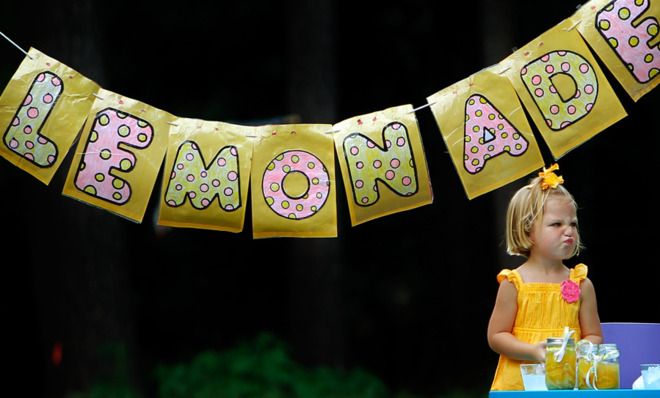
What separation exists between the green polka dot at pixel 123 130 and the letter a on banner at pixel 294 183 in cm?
44

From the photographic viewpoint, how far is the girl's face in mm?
3762

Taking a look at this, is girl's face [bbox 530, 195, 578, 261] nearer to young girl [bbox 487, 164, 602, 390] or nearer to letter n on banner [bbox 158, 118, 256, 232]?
young girl [bbox 487, 164, 602, 390]

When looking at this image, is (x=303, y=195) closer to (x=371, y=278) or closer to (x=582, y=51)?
(x=582, y=51)

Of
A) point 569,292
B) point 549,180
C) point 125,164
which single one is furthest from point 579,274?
point 125,164

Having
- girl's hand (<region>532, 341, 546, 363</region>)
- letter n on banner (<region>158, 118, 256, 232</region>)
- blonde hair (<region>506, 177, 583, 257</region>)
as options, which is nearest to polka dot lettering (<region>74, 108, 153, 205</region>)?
letter n on banner (<region>158, 118, 256, 232</region>)

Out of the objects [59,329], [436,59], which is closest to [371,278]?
[436,59]

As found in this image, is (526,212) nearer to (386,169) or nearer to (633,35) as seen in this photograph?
(386,169)

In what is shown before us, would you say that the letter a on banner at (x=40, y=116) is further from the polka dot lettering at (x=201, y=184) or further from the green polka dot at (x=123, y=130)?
the polka dot lettering at (x=201, y=184)

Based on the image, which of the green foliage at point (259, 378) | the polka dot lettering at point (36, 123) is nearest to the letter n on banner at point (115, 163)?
the polka dot lettering at point (36, 123)

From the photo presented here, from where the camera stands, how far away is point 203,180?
392 centimetres

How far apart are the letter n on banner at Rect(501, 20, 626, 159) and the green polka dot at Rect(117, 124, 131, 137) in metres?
1.30

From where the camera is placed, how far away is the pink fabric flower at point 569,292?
12.4ft

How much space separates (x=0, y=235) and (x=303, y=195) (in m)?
7.18

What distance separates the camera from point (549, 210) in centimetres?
378
